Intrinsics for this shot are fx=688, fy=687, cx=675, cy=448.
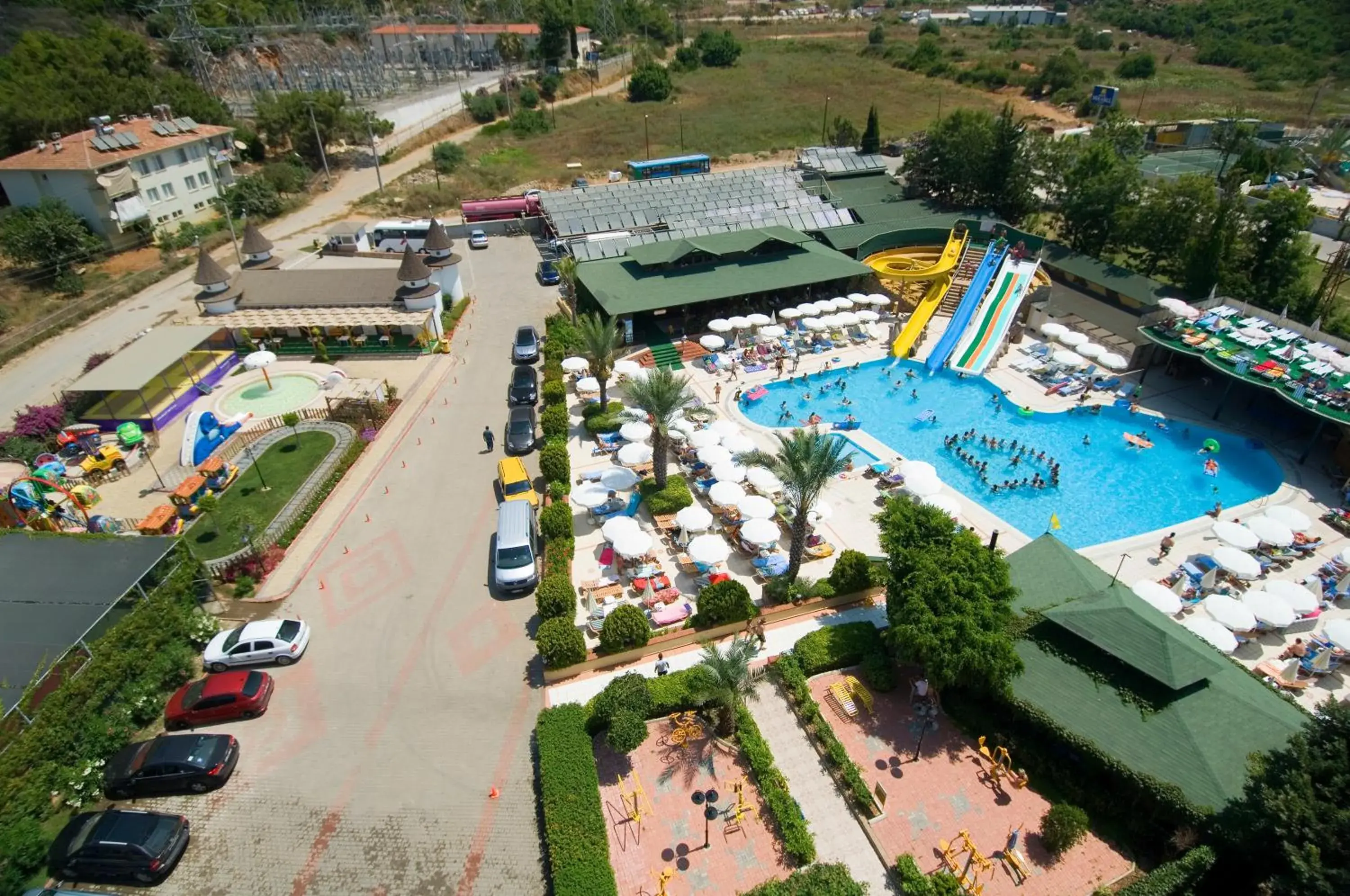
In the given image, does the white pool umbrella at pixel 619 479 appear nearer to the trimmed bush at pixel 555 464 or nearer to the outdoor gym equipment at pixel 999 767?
the trimmed bush at pixel 555 464

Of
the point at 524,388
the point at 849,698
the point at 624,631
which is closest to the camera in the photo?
the point at 849,698

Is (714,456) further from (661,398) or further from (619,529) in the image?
(619,529)

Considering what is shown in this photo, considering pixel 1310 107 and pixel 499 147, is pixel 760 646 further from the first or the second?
pixel 1310 107

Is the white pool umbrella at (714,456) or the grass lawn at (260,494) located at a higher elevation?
the white pool umbrella at (714,456)

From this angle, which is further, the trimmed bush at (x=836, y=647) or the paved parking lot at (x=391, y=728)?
the trimmed bush at (x=836, y=647)

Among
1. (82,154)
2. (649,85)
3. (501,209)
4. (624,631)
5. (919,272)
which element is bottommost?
(624,631)

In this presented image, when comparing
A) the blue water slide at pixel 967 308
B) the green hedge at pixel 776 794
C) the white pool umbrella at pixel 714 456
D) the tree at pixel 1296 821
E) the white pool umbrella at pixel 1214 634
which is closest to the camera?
the tree at pixel 1296 821

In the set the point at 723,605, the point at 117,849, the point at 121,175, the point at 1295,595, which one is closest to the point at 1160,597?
the point at 1295,595

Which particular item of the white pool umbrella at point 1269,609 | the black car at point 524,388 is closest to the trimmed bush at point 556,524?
the black car at point 524,388
